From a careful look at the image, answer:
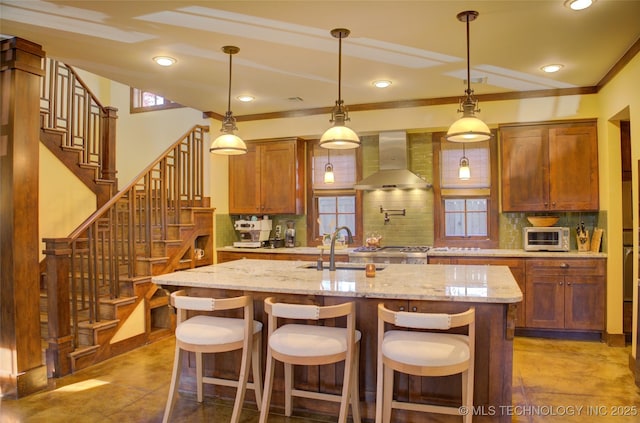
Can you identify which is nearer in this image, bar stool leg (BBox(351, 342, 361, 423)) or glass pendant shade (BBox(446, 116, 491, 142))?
bar stool leg (BBox(351, 342, 361, 423))

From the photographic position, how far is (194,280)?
117 inches

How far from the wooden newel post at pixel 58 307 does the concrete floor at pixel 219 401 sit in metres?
0.17

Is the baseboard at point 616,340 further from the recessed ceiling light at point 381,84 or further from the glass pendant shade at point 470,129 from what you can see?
the recessed ceiling light at point 381,84

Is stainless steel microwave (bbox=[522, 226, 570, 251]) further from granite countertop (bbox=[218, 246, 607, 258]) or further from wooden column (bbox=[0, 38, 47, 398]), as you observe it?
wooden column (bbox=[0, 38, 47, 398])

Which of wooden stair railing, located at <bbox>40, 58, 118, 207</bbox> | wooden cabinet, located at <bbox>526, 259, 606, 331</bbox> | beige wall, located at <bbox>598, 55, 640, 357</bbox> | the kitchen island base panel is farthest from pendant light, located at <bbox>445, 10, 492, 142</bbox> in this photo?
wooden stair railing, located at <bbox>40, 58, 118, 207</bbox>

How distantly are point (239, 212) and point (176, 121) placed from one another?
6.49 feet

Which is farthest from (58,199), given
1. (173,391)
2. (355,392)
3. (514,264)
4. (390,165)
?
(514,264)

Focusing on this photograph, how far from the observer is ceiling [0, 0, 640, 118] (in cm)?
290

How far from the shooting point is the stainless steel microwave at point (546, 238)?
15.5 feet

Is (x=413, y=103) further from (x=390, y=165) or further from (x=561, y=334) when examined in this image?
(x=561, y=334)

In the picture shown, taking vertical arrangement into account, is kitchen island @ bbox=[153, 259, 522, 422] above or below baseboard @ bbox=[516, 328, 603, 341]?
above

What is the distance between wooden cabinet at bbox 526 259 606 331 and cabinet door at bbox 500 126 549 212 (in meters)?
0.72

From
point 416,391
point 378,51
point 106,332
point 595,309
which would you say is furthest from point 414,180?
point 106,332

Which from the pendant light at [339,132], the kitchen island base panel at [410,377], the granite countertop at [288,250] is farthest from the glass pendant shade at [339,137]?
the granite countertop at [288,250]
